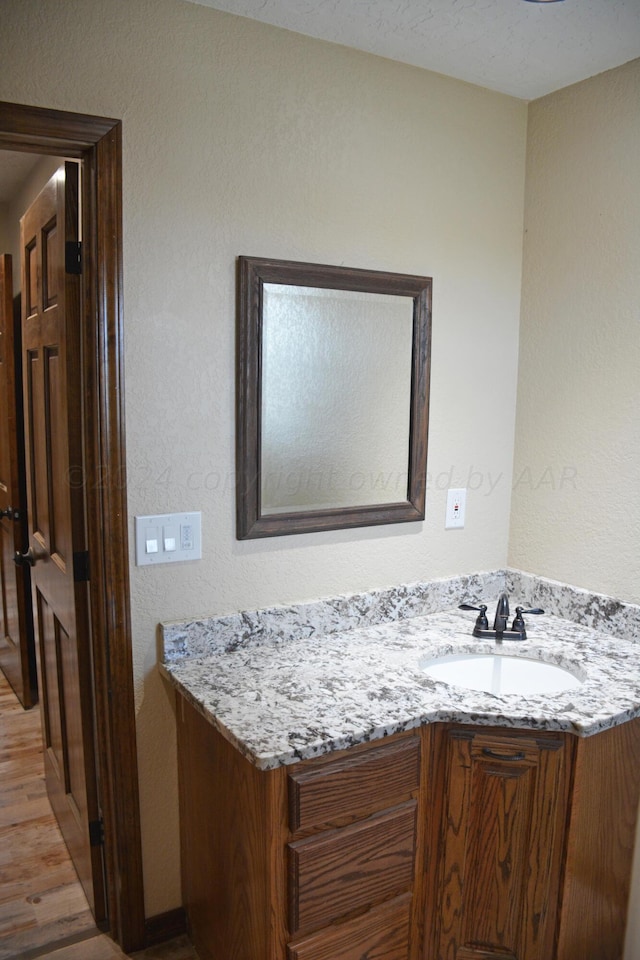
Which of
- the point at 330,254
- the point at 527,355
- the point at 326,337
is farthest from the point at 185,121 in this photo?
the point at 527,355

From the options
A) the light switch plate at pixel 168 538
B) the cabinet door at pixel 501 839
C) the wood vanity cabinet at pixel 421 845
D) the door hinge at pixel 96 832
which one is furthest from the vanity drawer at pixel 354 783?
A: the door hinge at pixel 96 832

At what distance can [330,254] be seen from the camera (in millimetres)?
2012

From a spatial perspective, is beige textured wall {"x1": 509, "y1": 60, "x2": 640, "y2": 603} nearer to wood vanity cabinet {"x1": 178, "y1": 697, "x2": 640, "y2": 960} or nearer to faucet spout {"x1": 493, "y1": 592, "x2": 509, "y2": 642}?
faucet spout {"x1": 493, "y1": 592, "x2": 509, "y2": 642}

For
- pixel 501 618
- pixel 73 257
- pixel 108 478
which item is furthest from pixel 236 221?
pixel 501 618

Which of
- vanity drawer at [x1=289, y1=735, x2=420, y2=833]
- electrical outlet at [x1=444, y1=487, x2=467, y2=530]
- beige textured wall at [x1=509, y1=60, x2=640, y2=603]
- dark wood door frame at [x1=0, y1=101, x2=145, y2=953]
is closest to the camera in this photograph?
vanity drawer at [x1=289, y1=735, x2=420, y2=833]

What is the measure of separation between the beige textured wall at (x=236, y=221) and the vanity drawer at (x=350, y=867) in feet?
1.95

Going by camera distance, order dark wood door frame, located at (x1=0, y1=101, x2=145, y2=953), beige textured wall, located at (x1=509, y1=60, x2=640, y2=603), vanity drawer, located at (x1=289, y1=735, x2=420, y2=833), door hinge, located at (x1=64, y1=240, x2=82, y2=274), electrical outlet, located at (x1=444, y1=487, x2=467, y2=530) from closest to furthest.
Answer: vanity drawer, located at (x1=289, y1=735, x2=420, y2=833)
dark wood door frame, located at (x1=0, y1=101, x2=145, y2=953)
door hinge, located at (x1=64, y1=240, x2=82, y2=274)
beige textured wall, located at (x1=509, y1=60, x2=640, y2=603)
electrical outlet, located at (x1=444, y1=487, x2=467, y2=530)

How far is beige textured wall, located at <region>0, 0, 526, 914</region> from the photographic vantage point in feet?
5.57

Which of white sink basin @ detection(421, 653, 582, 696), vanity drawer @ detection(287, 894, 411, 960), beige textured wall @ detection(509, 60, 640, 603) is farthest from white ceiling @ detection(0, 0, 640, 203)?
vanity drawer @ detection(287, 894, 411, 960)

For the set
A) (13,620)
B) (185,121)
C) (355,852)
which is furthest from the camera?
(13,620)

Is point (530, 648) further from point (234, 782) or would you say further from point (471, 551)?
point (234, 782)

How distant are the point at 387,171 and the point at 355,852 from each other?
5.88 feet

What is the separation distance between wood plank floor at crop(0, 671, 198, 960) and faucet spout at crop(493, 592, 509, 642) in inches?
47.4

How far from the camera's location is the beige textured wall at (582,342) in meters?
2.04
